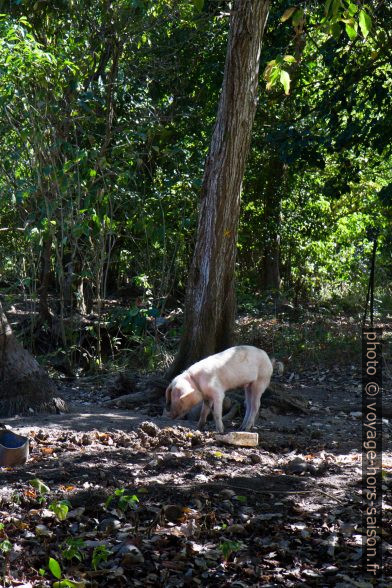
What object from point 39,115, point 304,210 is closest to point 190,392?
point 39,115

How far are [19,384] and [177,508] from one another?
3.41 meters

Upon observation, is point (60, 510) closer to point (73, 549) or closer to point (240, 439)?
point (73, 549)

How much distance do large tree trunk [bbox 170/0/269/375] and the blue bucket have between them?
3620 millimetres

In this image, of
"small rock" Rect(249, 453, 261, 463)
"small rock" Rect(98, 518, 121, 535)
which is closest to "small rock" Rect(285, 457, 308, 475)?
"small rock" Rect(249, 453, 261, 463)

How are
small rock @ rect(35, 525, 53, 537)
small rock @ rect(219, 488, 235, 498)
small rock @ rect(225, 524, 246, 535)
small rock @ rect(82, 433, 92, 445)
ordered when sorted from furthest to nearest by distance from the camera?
small rock @ rect(82, 433, 92, 445) → small rock @ rect(219, 488, 235, 498) → small rock @ rect(225, 524, 246, 535) → small rock @ rect(35, 525, 53, 537)

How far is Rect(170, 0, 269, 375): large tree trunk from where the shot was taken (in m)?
9.12

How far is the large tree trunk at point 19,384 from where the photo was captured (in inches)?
309

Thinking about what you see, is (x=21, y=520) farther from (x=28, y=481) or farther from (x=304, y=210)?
(x=304, y=210)

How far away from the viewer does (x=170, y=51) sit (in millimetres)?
13883

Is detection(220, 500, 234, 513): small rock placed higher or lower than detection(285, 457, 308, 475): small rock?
lower

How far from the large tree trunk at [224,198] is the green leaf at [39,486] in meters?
4.33

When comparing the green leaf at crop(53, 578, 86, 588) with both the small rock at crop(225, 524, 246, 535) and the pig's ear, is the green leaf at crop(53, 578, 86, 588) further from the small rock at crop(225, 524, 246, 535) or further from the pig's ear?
the pig's ear

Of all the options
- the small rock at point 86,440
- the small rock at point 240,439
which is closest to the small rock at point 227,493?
the small rock at point 240,439

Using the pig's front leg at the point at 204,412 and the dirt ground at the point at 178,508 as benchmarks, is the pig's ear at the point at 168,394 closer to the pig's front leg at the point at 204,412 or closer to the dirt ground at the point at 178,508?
the dirt ground at the point at 178,508
